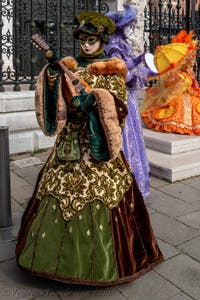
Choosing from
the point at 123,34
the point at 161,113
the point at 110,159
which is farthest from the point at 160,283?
the point at 161,113

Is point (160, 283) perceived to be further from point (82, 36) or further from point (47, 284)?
point (82, 36)

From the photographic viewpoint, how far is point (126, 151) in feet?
13.8

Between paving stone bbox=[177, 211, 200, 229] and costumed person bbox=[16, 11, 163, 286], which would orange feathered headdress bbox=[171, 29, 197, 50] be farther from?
costumed person bbox=[16, 11, 163, 286]

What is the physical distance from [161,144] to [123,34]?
210 cm

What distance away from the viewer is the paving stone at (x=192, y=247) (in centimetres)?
338

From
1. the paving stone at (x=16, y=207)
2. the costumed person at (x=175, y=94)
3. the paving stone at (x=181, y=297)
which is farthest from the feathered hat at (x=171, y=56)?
the paving stone at (x=181, y=297)

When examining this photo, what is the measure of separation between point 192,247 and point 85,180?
135 centimetres

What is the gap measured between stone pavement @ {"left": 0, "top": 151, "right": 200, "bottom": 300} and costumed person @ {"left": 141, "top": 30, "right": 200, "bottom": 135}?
1.64 metres

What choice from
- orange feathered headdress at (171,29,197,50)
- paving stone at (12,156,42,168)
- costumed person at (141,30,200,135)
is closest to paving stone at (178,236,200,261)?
costumed person at (141,30,200,135)

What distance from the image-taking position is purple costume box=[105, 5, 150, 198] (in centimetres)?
410

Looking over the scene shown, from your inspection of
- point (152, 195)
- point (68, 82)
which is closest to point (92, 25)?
point (68, 82)

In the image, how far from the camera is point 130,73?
161 inches

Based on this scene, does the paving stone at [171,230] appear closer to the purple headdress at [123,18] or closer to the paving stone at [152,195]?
the paving stone at [152,195]

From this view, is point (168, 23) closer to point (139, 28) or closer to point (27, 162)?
point (139, 28)
